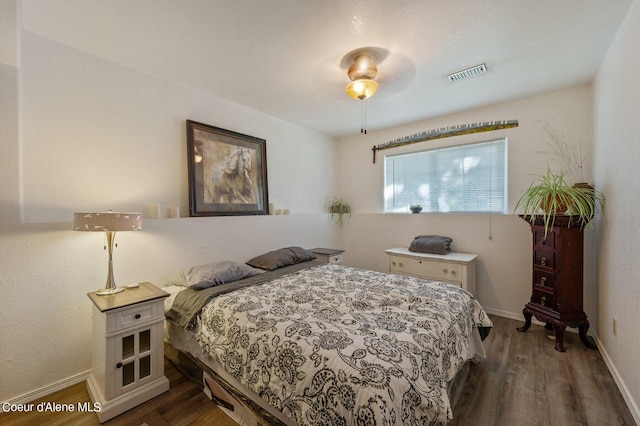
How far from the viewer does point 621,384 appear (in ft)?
5.82

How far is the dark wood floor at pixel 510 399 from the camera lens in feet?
5.15

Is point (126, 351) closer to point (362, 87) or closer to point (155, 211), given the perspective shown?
point (155, 211)

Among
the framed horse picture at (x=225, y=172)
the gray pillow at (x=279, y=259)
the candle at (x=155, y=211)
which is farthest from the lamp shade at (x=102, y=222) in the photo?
the gray pillow at (x=279, y=259)

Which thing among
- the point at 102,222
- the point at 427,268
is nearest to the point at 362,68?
the point at 102,222

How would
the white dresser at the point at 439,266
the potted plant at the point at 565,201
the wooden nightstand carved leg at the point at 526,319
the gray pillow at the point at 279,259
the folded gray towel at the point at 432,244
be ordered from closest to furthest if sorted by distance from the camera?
the potted plant at the point at 565,201 → the wooden nightstand carved leg at the point at 526,319 → the gray pillow at the point at 279,259 → the white dresser at the point at 439,266 → the folded gray towel at the point at 432,244

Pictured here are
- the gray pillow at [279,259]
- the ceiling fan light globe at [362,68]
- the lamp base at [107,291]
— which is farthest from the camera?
the gray pillow at [279,259]

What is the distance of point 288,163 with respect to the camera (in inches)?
147

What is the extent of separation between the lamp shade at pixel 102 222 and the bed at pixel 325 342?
71cm

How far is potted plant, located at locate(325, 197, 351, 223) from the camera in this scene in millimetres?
4469

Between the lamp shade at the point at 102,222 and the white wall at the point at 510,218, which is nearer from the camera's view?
the lamp shade at the point at 102,222

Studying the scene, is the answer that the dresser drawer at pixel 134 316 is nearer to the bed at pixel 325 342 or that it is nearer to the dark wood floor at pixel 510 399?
the bed at pixel 325 342

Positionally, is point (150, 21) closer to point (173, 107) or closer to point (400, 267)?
point (173, 107)

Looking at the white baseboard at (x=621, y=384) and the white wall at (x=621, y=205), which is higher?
the white wall at (x=621, y=205)

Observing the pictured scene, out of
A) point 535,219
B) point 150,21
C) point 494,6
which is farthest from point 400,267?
point 150,21
